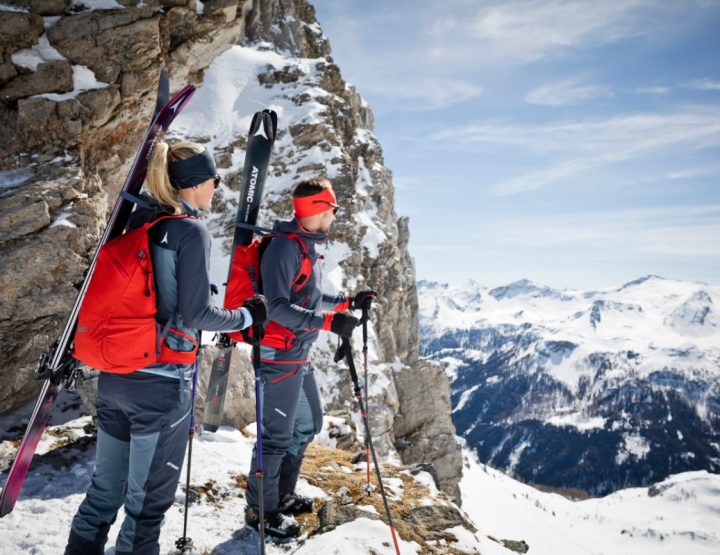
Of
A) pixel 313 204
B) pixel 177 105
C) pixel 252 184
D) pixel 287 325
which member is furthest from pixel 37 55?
pixel 287 325

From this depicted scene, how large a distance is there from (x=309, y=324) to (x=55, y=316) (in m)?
7.11

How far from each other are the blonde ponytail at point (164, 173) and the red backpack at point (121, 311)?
1.11ft

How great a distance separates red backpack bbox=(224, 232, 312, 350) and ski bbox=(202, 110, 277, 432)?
1.88 m

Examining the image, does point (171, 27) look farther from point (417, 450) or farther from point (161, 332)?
point (417, 450)

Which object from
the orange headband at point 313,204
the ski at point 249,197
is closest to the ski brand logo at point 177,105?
the ski at point 249,197

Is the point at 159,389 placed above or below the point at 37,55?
below

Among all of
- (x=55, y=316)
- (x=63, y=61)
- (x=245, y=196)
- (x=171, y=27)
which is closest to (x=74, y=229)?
(x=55, y=316)

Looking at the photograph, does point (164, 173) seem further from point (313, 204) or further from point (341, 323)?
point (341, 323)

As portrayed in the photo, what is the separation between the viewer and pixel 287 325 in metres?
4.66

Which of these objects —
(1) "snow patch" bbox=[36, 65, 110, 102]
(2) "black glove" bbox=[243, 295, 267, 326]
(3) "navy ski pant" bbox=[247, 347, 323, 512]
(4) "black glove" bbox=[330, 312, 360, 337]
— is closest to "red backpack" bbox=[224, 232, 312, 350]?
(3) "navy ski pant" bbox=[247, 347, 323, 512]

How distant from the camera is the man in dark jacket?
4.64 metres

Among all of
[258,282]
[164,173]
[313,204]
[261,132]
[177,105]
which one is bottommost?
[258,282]

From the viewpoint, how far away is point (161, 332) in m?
3.32

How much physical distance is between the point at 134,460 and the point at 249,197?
5.79 meters
